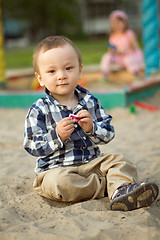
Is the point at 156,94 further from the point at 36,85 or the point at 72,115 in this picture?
the point at 72,115

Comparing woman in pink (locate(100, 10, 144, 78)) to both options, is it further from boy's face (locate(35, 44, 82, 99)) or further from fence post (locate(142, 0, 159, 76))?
boy's face (locate(35, 44, 82, 99))

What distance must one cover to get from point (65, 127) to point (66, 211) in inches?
19.0

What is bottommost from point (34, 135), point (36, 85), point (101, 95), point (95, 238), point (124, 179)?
point (95, 238)

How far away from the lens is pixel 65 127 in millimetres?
2133

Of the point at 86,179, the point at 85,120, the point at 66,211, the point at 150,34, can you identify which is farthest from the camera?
the point at 150,34

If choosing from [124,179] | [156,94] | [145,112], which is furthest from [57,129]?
[156,94]

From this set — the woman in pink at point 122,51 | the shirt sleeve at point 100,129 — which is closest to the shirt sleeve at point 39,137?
the shirt sleeve at point 100,129

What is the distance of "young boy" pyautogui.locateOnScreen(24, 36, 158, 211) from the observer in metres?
2.21

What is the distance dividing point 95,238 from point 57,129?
0.71m

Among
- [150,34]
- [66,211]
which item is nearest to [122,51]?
[150,34]

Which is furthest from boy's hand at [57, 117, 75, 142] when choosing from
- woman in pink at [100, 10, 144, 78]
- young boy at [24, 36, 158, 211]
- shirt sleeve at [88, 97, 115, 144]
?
woman in pink at [100, 10, 144, 78]

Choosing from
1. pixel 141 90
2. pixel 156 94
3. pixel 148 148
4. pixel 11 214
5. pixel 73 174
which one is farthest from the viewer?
pixel 156 94

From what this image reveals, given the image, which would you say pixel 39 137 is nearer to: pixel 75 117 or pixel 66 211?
pixel 75 117

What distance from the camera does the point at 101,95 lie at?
499 cm
